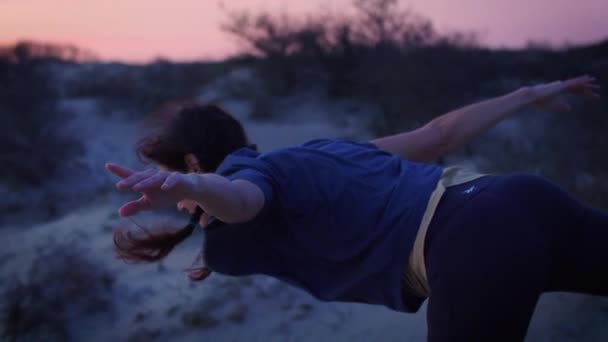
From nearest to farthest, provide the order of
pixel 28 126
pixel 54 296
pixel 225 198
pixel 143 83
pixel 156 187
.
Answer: pixel 156 187 → pixel 225 198 → pixel 54 296 → pixel 28 126 → pixel 143 83

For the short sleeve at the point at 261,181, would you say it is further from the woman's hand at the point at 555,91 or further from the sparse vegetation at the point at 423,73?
the sparse vegetation at the point at 423,73

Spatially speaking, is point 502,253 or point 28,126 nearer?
point 502,253

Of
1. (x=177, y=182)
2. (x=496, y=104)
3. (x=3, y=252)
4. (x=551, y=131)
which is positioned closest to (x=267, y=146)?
(x=551, y=131)

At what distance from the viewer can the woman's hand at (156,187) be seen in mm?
1234

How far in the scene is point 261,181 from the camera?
1.49 metres

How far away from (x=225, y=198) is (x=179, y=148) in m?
0.54

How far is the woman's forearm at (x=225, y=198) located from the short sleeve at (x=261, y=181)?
0.11ft

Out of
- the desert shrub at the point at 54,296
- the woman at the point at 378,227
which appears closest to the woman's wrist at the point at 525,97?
the woman at the point at 378,227

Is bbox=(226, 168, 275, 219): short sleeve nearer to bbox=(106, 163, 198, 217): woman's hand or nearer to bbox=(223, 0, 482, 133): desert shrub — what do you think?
bbox=(106, 163, 198, 217): woman's hand

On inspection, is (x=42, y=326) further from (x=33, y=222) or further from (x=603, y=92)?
(x=603, y=92)

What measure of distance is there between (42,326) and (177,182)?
297cm

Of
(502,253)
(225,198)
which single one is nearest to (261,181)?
(225,198)

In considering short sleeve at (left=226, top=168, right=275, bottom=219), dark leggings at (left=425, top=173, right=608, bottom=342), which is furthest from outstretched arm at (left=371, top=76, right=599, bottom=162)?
short sleeve at (left=226, top=168, right=275, bottom=219)

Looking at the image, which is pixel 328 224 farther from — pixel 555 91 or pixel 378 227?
pixel 555 91
